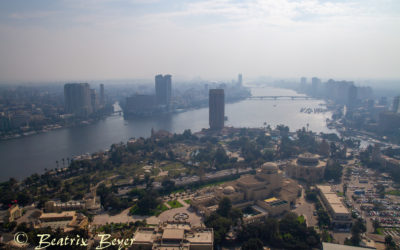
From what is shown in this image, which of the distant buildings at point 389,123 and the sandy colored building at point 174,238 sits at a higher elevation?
the distant buildings at point 389,123

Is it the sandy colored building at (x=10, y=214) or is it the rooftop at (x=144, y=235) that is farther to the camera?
the sandy colored building at (x=10, y=214)

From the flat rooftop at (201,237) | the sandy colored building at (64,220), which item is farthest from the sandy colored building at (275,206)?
the sandy colored building at (64,220)

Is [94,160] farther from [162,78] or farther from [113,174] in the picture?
[162,78]

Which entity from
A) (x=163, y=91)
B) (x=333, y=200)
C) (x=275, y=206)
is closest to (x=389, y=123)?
(x=333, y=200)

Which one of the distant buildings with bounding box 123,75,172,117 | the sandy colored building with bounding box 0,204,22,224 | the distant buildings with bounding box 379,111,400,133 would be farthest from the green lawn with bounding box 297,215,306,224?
the distant buildings with bounding box 123,75,172,117

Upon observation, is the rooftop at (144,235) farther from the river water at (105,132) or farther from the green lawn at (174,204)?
the river water at (105,132)

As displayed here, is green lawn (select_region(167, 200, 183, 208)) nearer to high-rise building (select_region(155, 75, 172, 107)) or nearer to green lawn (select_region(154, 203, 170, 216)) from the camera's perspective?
green lawn (select_region(154, 203, 170, 216))

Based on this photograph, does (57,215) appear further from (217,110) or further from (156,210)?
(217,110)
